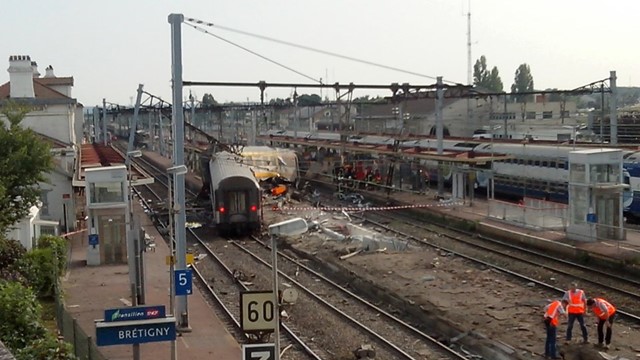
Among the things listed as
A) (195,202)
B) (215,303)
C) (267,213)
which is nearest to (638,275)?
(215,303)

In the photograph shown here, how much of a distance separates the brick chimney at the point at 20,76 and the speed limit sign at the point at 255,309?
31268 millimetres

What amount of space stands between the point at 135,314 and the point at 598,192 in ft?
63.3

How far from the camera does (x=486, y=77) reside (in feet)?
387

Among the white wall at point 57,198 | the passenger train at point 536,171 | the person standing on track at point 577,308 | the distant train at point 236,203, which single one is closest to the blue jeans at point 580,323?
the person standing on track at point 577,308

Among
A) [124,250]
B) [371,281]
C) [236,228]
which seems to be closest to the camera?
[371,281]

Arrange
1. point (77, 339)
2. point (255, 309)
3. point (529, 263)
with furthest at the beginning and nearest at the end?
point (529, 263)
point (77, 339)
point (255, 309)

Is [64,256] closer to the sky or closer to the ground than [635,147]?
closer to the ground

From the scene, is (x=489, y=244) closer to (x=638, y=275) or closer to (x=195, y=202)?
(x=638, y=275)

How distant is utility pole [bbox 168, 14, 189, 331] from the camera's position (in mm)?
17625

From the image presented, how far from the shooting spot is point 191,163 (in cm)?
5191

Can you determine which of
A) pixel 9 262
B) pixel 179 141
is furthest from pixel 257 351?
pixel 9 262

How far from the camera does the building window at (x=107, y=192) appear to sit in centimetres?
2547

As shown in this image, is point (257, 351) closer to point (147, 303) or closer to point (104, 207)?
point (147, 303)

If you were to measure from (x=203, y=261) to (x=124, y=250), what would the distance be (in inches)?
109
